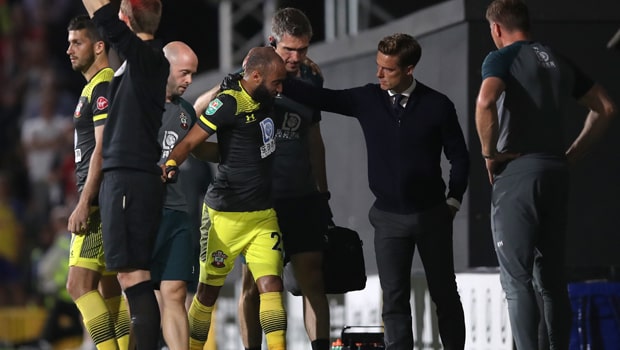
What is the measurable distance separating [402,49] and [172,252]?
193 centimetres

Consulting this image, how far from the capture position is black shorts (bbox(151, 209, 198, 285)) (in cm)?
860

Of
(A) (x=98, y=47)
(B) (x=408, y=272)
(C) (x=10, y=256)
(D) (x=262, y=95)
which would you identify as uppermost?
(A) (x=98, y=47)

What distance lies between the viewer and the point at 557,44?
10695mm

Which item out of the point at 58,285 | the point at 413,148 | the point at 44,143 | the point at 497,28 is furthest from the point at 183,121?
the point at 44,143

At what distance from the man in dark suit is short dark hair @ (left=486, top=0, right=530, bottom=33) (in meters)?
0.50

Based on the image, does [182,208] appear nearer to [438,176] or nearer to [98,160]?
[98,160]

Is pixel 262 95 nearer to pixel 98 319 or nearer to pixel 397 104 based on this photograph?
pixel 397 104

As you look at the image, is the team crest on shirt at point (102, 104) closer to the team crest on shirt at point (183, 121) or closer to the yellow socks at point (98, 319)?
the team crest on shirt at point (183, 121)

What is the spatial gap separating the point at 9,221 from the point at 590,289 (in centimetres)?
1388

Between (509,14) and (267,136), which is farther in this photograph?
(267,136)

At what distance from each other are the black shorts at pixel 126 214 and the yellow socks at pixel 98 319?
371 millimetres

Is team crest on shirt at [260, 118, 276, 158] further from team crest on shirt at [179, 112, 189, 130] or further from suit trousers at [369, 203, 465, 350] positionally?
suit trousers at [369, 203, 465, 350]

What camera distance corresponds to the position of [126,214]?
25.2ft

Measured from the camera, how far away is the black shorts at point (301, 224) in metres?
8.90
